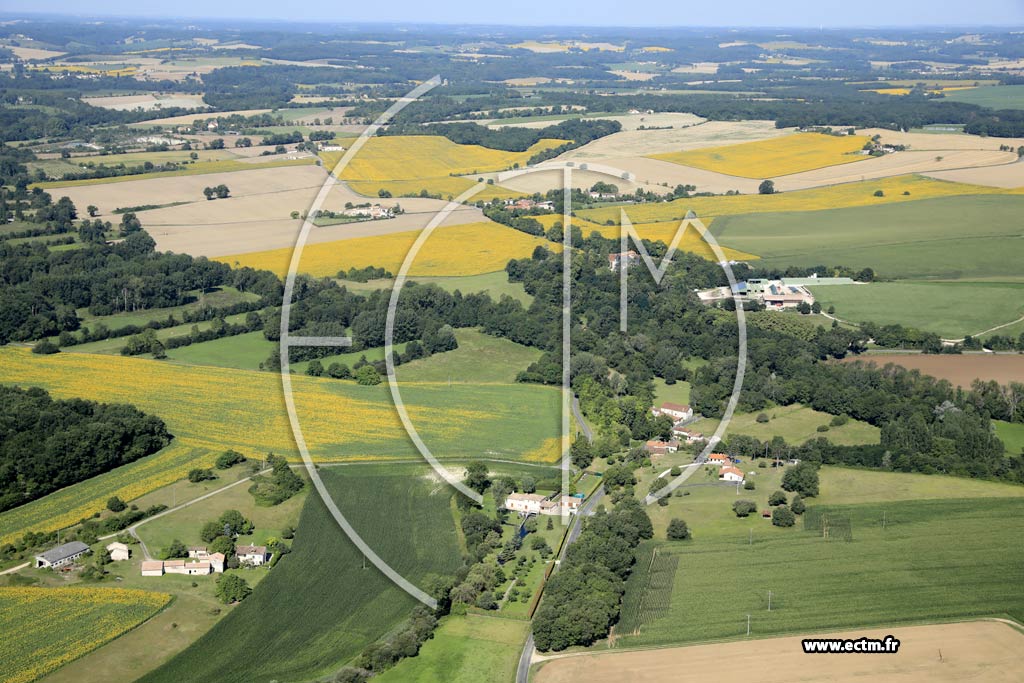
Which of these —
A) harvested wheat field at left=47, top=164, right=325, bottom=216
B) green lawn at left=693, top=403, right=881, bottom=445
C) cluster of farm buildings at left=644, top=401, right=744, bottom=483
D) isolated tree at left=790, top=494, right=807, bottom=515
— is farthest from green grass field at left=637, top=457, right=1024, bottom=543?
harvested wheat field at left=47, top=164, right=325, bottom=216

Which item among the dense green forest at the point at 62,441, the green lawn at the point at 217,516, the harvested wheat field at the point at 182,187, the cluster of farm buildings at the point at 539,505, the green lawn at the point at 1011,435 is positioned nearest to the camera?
the green lawn at the point at 217,516

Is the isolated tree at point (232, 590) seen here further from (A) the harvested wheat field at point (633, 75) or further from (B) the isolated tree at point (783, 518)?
(A) the harvested wheat field at point (633, 75)

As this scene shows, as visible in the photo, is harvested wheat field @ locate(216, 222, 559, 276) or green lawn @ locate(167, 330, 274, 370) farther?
harvested wheat field @ locate(216, 222, 559, 276)

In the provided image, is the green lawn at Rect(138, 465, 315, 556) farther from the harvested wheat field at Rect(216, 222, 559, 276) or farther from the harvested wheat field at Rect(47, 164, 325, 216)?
the harvested wheat field at Rect(47, 164, 325, 216)

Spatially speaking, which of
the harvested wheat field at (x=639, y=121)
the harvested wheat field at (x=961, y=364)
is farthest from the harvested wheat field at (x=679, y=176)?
the harvested wheat field at (x=961, y=364)

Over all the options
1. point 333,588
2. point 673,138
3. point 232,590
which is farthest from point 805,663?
point 673,138

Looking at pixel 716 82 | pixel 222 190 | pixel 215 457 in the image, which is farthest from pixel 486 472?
pixel 716 82

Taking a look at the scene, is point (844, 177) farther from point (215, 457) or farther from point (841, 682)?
point (841, 682)
